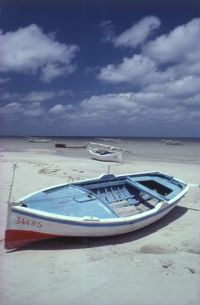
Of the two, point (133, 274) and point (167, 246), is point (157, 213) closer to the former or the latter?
point (167, 246)

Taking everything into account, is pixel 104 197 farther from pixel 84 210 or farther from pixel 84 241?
pixel 84 241

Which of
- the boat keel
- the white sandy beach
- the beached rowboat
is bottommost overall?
the white sandy beach

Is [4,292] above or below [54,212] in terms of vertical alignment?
below

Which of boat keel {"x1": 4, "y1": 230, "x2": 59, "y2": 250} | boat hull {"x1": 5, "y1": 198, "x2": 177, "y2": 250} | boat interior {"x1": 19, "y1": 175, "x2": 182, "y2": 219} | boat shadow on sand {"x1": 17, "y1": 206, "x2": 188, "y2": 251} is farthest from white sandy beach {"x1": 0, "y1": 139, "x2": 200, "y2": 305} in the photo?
boat interior {"x1": 19, "y1": 175, "x2": 182, "y2": 219}

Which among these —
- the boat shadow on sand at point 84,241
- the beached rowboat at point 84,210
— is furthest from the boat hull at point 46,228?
the boat shadow on sand at point 84,241

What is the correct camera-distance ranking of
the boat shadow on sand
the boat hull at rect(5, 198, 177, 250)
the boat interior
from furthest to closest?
the boat interior → the boat shadow on sand → the boat hull at rect(5, 198, 177, 250)

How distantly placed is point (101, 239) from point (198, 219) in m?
3.23

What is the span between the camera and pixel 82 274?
5496mm

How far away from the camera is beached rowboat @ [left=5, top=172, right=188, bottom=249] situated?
625cm

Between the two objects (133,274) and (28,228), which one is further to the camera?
(28,228)

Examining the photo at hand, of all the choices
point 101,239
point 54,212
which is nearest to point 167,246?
point 101,239

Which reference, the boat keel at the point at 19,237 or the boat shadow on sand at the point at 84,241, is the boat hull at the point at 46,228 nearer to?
the boat keel at the point at 19,237

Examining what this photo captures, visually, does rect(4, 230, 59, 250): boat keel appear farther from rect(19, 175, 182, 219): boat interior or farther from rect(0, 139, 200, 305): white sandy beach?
rect(19, 175, 182, 219): boat interior

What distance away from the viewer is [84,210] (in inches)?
284
